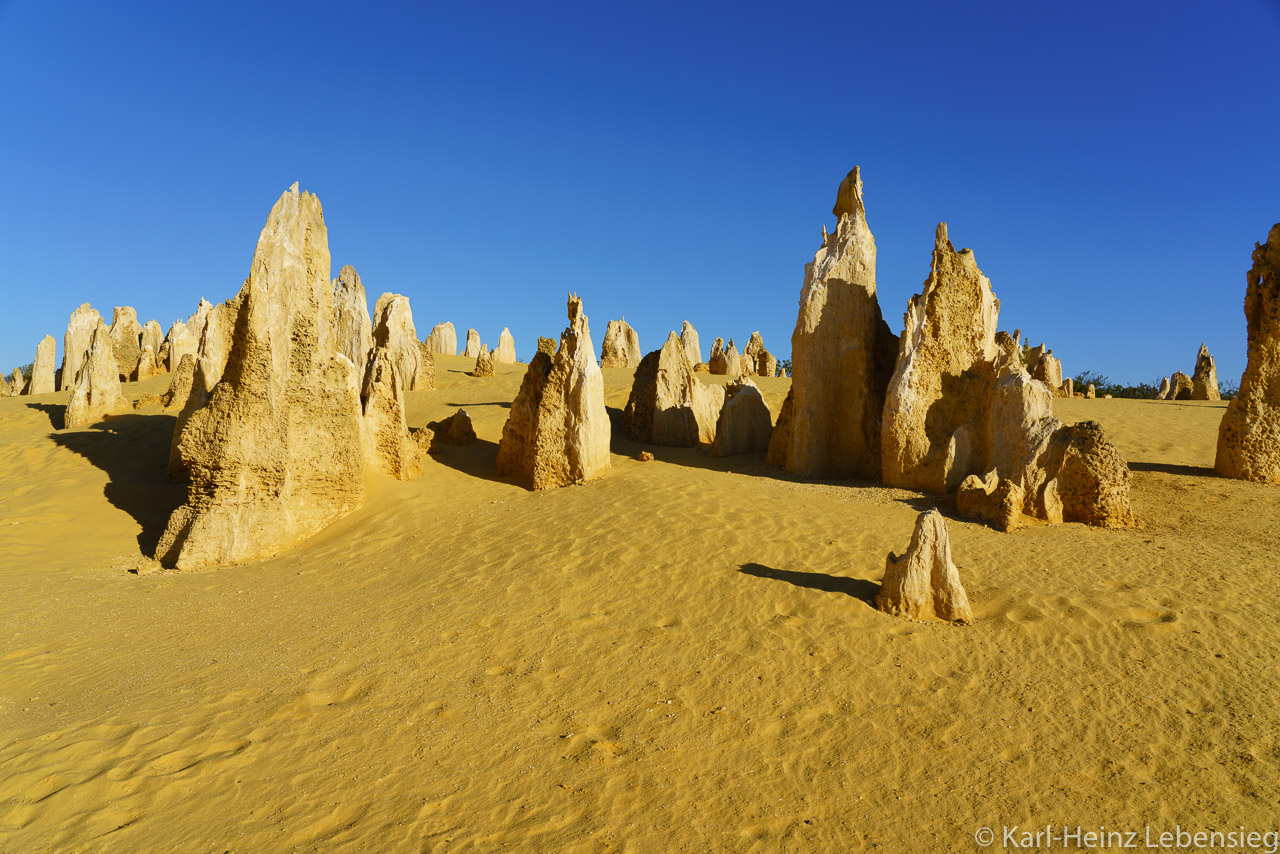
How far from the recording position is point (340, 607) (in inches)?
255

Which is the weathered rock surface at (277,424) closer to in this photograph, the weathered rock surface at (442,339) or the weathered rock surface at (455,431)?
the weathered rock surface at (455,431)

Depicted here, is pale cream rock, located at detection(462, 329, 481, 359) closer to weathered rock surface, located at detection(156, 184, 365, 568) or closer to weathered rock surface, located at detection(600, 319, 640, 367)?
weathered rock surface, located at detection(600, 319, 640, 367)

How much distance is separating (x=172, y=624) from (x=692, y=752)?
5023 millimetres

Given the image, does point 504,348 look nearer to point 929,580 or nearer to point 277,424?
point 277,424

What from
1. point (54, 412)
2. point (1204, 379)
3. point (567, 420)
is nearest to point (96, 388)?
point (54, 412)

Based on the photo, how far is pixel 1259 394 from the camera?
8.52 metres

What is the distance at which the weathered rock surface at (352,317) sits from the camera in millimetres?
16312

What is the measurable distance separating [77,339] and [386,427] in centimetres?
1822

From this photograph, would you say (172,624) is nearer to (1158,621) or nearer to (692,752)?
(692,752)

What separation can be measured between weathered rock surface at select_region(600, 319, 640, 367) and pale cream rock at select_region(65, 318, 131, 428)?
13766mm

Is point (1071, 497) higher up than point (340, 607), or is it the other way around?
point (1071, 497)

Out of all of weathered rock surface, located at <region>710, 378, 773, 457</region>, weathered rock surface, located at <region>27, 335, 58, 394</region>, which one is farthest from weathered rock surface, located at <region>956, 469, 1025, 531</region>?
weathered rock surface, located at <region>27, 335, 58, 394</region>

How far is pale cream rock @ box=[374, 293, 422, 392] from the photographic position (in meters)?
18.7

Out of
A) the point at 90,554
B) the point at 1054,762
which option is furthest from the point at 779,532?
the point at 90,554
